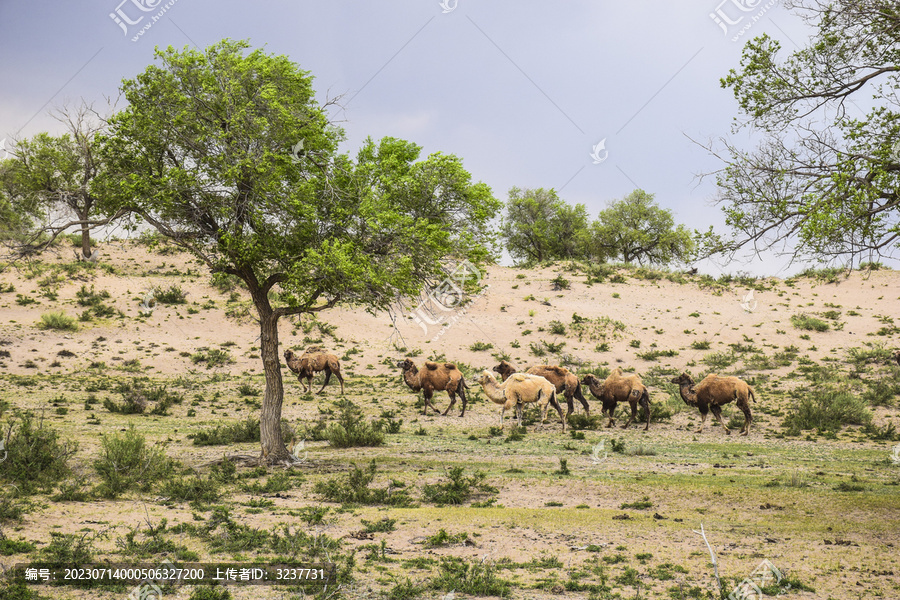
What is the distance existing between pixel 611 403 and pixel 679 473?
614 cm

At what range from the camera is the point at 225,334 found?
37.8 m

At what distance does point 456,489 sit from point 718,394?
33.8ft

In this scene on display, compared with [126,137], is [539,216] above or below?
above

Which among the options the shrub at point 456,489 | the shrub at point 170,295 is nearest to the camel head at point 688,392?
the shrub at point 456,489

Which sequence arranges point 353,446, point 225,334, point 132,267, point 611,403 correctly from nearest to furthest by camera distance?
point 353,446 → point 611,403 → point 225,334 → point 132,267

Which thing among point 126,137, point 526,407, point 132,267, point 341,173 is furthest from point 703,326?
point 132,267

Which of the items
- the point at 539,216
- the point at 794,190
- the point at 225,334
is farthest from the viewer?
the point at 539,216

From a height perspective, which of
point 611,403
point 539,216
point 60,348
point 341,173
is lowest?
point 611,403

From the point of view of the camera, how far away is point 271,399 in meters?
14.5

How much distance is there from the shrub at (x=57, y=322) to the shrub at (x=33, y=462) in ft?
81.3

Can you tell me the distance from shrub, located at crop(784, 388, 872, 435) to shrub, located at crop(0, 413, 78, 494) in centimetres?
1865

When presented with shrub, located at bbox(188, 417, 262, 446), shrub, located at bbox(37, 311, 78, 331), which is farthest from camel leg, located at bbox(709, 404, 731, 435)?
shrub, located at bbox(37, 311, 78, 331)

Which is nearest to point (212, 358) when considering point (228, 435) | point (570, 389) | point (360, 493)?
point (228, 435)

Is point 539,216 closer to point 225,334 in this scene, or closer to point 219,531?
point 225,334
